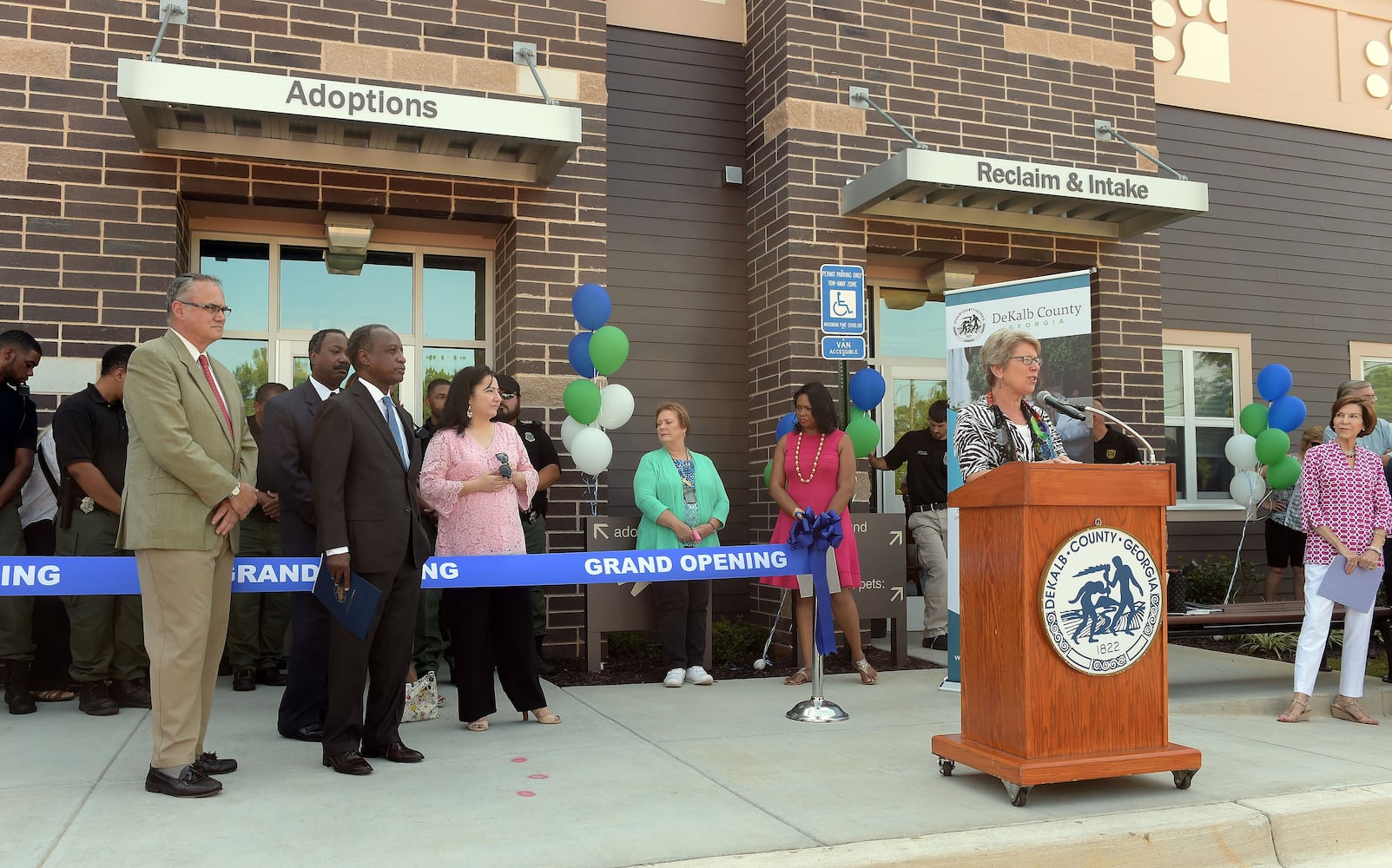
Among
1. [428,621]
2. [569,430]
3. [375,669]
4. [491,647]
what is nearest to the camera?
[375,669]

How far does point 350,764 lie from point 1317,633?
216 inches

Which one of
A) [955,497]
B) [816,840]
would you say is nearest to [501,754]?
[816,840]

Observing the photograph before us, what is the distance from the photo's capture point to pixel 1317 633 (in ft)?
21.4

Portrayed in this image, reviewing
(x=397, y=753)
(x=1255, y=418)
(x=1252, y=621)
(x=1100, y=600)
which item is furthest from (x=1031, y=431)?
(x=1255, y=418)

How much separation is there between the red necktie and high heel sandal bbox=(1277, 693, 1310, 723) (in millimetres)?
6017

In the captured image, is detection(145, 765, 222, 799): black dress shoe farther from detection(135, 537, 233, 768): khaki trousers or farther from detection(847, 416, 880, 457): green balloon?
detection(847, 416, 880, 457): green balloon

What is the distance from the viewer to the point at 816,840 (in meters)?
3.95

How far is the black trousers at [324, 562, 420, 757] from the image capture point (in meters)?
4.93

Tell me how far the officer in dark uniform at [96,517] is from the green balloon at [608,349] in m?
2.94

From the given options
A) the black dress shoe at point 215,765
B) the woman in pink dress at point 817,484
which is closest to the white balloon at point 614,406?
the woman in pink dress at point 817,484

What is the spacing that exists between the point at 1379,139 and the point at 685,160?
854 cm

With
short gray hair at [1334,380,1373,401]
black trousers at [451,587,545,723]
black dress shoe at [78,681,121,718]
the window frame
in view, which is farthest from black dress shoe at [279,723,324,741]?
the window frame

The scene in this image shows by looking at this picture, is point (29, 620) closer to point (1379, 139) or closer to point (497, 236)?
point (497, 236)

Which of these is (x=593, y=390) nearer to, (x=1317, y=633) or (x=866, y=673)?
(x=866, y=673)
